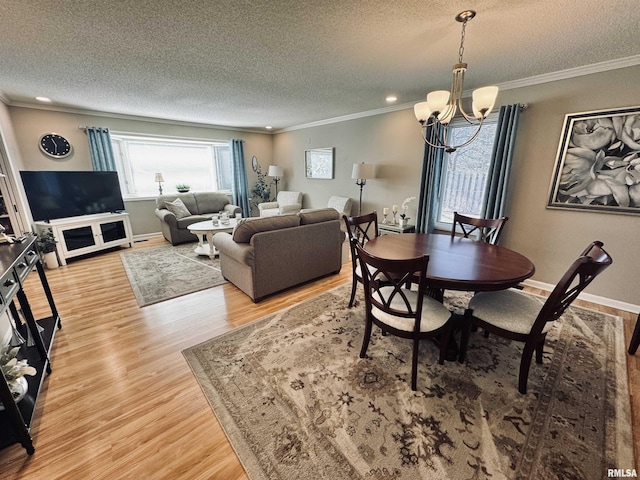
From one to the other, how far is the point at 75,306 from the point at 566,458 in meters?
4.10

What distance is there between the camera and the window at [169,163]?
5.27 m

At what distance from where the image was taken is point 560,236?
2.96 m

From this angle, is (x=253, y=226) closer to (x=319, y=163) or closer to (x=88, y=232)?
(x=88, y=232)

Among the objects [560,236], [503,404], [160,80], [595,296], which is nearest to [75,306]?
[160,80]

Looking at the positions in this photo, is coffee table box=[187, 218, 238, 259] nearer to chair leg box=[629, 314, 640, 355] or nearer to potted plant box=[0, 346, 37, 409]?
potted plant box=[0, 346, 37, 409]

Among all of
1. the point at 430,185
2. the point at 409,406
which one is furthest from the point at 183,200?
the point at 409,406

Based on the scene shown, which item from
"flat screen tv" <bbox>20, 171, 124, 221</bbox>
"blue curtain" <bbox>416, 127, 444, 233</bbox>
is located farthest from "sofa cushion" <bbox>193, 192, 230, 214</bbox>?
"blue curtain" <bbox>416, 127, 444, 233</bbox>

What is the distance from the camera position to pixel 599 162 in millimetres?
2613

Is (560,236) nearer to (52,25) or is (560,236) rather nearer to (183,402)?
(183,402)

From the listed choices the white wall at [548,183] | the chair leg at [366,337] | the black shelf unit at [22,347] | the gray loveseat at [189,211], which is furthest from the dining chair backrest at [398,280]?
the gray loveseat at [189,211]

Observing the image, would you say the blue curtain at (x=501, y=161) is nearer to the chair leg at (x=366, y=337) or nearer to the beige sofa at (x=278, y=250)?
the beige sofa at (x=278, y=250)

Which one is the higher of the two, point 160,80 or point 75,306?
point 160,80

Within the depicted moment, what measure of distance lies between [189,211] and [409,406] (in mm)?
5354

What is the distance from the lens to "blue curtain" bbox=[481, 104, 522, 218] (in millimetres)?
3035
